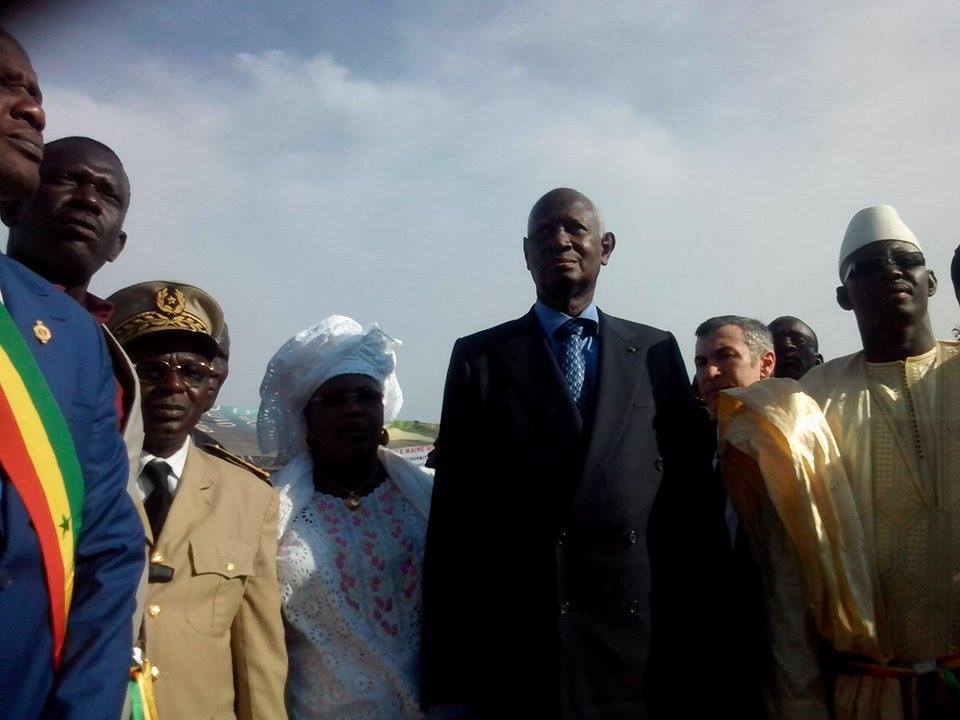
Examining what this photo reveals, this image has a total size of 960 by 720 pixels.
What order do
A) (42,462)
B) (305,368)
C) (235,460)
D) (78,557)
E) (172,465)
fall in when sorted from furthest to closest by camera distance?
(305,368)
(235,460)
(172,465)
(78,557)
(42,462)

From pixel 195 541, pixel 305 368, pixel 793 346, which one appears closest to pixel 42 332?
pixel 195 541

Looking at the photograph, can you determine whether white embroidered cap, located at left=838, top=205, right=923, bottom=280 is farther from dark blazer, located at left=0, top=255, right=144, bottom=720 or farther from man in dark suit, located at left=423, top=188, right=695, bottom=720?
dark blazer, located at left=0, top=255, right=144, bottom=720

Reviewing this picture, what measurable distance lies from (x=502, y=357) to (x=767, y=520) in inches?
47.5

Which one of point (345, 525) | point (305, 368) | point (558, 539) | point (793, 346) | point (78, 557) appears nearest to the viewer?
point (78, 557)

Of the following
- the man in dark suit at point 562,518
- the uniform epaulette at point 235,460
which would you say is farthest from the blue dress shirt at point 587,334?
the uniform epaulette at point 235,460

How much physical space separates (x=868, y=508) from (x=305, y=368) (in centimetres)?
242

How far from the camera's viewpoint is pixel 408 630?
10.3ft

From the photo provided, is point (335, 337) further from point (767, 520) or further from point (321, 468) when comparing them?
point (767, 520)

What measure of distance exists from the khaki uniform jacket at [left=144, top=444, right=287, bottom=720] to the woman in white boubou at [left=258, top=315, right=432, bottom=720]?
0.63 feet

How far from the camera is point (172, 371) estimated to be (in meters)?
3.14

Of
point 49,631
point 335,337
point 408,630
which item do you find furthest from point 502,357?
point 49,631

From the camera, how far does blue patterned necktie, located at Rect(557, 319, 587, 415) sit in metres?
3.12

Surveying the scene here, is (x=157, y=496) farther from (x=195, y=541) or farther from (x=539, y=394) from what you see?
(x=539, y=394)

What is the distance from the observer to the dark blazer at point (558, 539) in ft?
9.07
